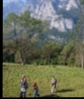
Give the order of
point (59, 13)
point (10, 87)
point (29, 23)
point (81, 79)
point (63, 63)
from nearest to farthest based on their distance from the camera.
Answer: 1. point (10, 87)
2. point (81, 79)
3. point (29, 23)
4. point (63, 63)
5. point (59, 13)

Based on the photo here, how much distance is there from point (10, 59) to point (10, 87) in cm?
2737

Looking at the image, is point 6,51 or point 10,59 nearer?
point 6,51

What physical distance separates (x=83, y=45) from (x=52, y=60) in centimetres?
916

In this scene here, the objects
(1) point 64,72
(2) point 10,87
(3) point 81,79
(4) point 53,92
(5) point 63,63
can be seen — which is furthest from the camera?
(5) point 63,63

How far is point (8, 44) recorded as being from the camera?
46438 millimetres

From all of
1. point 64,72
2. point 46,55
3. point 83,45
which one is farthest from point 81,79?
point 46,55

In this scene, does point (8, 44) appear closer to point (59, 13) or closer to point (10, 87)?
point (10, 87)

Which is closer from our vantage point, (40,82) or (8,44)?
(40,82)

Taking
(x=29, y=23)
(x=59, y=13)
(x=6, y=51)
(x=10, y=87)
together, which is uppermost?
(x=59, y=13)

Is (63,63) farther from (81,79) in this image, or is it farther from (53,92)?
(53,92)

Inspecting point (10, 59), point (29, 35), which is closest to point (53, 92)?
point (29, 35)

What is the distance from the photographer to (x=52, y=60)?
5344 cm

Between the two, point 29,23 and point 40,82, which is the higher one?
point 29,23

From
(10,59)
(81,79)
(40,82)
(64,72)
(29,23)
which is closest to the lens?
(40,82)
